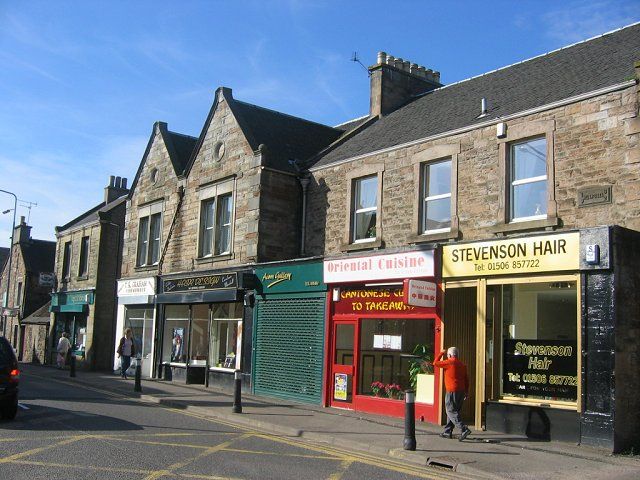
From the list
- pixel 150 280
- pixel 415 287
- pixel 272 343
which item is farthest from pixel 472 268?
pixel 150 280

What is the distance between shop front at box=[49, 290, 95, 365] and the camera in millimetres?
30797

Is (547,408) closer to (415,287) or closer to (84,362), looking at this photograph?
(415,287)

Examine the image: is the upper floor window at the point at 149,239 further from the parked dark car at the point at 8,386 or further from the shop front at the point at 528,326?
the shop front at the point at 528,326

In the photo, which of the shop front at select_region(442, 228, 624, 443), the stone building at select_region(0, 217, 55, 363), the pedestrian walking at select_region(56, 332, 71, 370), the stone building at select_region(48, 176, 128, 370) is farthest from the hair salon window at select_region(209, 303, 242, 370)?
the stone building at select_region(0, 217, 55, 363)

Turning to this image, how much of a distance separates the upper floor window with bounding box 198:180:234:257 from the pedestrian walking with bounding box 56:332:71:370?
11.5 metres

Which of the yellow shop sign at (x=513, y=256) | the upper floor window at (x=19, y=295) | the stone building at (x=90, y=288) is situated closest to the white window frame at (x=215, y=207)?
the yellow shop sign at (x=513, y=256)

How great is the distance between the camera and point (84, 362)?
30.4m

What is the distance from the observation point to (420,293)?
14.0m

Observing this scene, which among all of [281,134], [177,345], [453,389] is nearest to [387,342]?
[453,389]

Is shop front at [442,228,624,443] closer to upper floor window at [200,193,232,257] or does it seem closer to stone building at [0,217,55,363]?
upper floor window at [200,193,232,257]

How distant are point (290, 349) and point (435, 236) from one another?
18.3 ft

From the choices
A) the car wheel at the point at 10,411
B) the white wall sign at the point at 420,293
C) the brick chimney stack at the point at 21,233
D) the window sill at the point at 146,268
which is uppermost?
the brick chimney stack at the point at 21,233

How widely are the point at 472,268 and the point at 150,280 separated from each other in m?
14.9

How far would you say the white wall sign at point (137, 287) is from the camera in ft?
82.0
